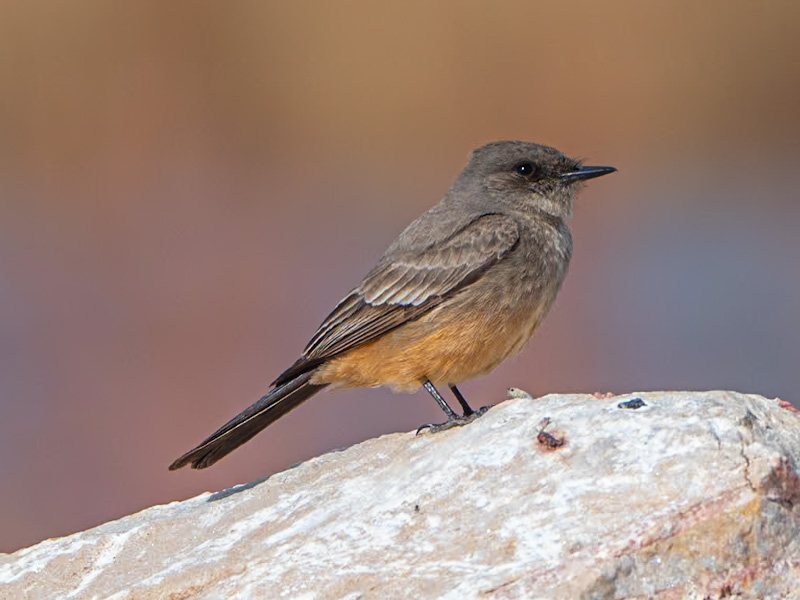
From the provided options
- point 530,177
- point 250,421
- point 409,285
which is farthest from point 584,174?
point 250,421

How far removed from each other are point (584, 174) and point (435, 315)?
1.48 metres

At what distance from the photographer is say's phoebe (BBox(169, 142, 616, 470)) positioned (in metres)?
5.92

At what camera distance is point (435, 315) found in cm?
601

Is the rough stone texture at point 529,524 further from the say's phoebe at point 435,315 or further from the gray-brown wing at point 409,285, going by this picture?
the gray-brown wing at point 409,285

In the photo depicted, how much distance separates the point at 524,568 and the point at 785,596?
2.60ft

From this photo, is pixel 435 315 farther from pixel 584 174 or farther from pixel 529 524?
pixel 529 524

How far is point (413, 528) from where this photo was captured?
3.99m

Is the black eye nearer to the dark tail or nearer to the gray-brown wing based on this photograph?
the gray-brown wing

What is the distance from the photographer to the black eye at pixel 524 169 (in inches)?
272

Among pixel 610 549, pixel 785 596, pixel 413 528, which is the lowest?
pixel 785 596

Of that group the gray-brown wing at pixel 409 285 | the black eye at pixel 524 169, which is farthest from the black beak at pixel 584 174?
the gray-brown wing at pixel 409 285

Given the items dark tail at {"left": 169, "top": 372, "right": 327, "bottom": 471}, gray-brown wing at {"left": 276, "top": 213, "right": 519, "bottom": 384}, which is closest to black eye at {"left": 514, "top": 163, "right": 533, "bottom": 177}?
gray-brown wing at {"left": 276, "top": 213, "right": 519, "bottom": 384}

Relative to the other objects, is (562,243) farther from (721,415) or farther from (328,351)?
(721,415)

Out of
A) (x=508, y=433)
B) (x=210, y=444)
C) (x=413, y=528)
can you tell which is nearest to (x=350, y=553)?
(x=413, y=528)
